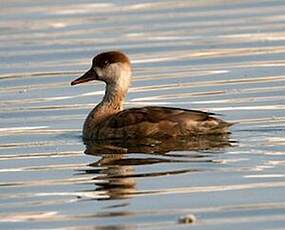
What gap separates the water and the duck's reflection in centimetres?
3

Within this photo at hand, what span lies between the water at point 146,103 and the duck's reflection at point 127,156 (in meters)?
0.03

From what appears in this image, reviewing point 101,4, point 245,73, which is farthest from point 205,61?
point 101,4

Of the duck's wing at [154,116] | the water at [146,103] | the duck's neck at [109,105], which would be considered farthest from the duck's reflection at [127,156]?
the duck's neck at [109,105]

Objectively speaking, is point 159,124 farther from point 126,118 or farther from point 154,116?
point 126,118

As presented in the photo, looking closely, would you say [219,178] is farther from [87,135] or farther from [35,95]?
[35,95]

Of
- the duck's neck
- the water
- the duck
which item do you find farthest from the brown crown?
the water

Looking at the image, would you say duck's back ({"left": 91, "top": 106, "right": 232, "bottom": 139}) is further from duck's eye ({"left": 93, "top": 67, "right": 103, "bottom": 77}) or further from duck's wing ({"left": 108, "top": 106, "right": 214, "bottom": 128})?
duck's eye ({"left": 93, "top": 67, "right": 103, "bottom": 77})

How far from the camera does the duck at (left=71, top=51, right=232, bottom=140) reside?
15.0m

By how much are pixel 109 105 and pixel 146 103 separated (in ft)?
3.80

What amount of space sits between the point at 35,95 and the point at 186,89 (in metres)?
1.89

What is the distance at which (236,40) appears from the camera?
21.7 m

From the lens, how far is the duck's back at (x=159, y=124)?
49.2 feet

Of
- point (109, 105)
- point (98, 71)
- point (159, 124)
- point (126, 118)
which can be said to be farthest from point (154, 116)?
point (98, 71)

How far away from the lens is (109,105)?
53.3 ft
